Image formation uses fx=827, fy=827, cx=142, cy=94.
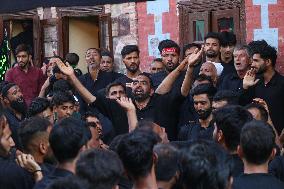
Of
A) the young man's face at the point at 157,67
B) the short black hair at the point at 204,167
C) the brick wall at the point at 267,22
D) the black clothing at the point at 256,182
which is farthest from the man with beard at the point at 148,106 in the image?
the short black hair at the point at 204,167

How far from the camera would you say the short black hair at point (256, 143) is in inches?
211

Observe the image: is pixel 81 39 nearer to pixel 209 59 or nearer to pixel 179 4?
pixel 179 4

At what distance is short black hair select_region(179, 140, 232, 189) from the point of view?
463 cm

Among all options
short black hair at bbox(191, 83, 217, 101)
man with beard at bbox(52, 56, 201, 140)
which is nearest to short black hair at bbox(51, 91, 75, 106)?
man with beard at bbox(52, 56, 201, 140)

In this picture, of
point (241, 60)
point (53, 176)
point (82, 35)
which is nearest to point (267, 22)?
point (241, 60)

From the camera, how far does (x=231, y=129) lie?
19.5 ft

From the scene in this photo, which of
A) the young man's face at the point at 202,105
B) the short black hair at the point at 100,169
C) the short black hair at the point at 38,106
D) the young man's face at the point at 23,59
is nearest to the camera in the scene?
the short black hair at the point at 100,169

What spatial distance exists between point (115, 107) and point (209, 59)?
171 centimetres

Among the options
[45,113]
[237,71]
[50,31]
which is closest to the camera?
[45,113]

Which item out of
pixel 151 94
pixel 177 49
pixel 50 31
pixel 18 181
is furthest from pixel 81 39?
pixel 18 181

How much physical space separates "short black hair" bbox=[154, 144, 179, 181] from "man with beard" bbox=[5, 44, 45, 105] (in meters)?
7.67

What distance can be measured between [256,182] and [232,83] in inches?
166

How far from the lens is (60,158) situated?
561cm

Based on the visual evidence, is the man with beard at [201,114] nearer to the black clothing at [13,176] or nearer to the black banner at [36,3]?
the black clothing at [13,176]
